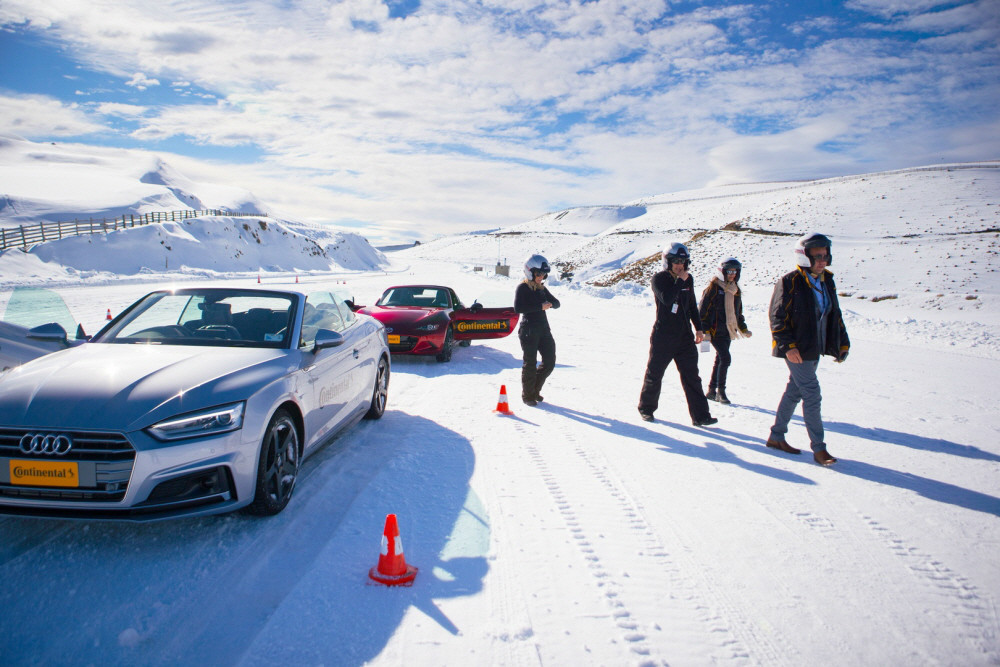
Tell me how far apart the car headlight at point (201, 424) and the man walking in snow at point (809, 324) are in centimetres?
411

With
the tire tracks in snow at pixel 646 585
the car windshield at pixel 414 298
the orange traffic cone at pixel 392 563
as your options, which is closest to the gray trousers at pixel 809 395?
the tire tracks in snow at pixel 646 585

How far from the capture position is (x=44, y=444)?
2805 mm

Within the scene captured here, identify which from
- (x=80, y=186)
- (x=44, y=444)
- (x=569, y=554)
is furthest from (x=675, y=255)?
(x=80, y=186)

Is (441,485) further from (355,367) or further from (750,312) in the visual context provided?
(750,312)

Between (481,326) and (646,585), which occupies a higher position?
(481,326)

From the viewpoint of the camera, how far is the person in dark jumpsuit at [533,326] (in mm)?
6641

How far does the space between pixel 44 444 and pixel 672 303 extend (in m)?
5.16

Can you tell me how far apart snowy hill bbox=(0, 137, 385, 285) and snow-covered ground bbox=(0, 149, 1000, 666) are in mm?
26129

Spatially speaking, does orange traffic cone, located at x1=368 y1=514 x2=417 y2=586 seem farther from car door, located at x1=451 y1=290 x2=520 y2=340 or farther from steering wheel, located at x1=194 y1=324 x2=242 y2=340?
car door, located at x1=451 y1=290 x2=520 y2=340

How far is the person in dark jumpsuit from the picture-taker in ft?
21.8

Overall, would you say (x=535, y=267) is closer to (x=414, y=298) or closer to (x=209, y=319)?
(x=209, y=319)

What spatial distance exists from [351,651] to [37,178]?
89.5 metres

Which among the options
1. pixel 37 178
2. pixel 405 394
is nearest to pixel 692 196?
pixel 37 178

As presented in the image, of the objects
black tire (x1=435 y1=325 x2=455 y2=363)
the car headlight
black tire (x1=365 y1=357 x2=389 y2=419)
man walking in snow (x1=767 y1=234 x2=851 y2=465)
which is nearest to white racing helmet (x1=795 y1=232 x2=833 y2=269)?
man walking in snow (x1=767 y1=234 x2=851 y2=465)
